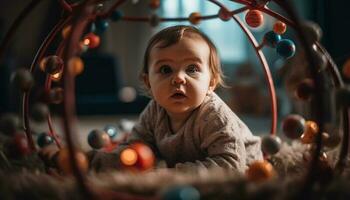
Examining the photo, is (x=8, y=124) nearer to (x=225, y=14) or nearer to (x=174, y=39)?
(x=174, y=39)

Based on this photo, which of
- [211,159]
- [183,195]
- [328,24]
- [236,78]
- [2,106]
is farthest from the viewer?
[236,78]

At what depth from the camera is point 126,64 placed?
3719 mm

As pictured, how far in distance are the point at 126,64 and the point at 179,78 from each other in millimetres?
2820

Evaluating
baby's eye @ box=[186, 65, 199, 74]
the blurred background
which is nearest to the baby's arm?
baby's eye @ box=[186, 65, 199, 74]

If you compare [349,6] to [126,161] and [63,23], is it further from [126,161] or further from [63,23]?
[126,161]

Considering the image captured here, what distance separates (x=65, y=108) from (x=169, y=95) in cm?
39

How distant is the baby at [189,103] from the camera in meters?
0.93

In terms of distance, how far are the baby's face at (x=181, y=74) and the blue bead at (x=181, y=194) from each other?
0.38m

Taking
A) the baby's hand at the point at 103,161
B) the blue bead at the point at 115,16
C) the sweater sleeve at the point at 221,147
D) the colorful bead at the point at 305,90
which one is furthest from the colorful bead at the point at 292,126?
the blue bead at the point at 115,16

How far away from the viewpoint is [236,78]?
3.40 m

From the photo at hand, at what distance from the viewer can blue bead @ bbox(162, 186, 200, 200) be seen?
22.2 inches

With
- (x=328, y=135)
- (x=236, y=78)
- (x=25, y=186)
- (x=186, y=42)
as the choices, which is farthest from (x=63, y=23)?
(x=236, y=78)

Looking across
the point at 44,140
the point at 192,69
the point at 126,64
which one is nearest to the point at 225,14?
the point at 192,69

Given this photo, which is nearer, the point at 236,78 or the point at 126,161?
the point at 126,161
